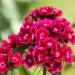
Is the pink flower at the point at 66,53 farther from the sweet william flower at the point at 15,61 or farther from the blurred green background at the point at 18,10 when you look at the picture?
the blurred green background at the point at 18,10

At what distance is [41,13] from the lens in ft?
5.75

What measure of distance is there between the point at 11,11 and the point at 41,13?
3.33 feet

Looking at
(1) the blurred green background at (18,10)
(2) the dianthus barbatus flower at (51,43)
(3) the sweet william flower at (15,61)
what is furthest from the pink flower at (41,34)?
(1) the blurred green background at (18,10)

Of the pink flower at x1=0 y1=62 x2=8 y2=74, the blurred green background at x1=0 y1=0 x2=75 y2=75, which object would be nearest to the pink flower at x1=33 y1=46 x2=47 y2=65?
the pink flower at x1=0 y1=62 x2=8 y2=74

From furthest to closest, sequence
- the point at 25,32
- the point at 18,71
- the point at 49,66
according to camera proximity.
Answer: the point at 18,71, the point at 25,32, the point at 49,66

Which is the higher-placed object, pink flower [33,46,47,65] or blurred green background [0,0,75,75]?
blurred green background [0,0,75,75]

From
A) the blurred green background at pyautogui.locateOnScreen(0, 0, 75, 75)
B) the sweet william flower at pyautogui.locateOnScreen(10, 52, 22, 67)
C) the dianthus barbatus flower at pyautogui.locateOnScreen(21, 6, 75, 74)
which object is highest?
the blurred green background at pyautogui.locateOnScreen(0, 0, 75, 75)

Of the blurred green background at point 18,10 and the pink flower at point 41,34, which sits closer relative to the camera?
the pink flower at point 41,34

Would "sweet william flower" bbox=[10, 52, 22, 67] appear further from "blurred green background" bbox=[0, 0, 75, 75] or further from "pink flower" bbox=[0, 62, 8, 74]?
"blurred green background" bbox=[0, 0, 75, 75]

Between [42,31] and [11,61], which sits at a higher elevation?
[42,31]

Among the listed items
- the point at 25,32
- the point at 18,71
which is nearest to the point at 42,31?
the point at 25,32

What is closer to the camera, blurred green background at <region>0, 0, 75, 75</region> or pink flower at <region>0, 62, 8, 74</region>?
pink flower at <region>0, 62, 8, 74</region>

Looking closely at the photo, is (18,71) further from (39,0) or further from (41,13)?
(41,13)

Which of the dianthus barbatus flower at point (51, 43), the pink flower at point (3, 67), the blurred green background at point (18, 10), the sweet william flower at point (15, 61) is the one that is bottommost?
the pink flower at point (3, 67)
